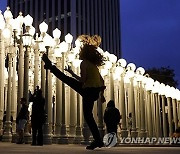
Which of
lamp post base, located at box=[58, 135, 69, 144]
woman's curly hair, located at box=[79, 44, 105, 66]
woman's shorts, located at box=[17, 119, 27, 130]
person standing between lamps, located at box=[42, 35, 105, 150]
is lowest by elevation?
lamp post base, located at box=[58, 135, 69, 144]

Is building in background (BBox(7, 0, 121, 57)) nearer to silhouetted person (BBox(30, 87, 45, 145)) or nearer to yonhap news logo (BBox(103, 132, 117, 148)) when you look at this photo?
yonhap news logo (BBox(103, 132, 117, 148))

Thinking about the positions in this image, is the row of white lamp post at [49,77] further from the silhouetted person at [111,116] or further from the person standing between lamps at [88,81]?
the person standing between lamps at [88,81]

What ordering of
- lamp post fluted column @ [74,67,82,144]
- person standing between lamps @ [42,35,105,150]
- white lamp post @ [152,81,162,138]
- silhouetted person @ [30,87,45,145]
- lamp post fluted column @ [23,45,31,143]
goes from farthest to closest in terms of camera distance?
1. white lamp post @ [152,81,162,138]
2. lamp post fluted column @ [74,67,82,144]
3. lamp post fluted column @ [23,45,31,143]
4. silhouetted person @ [30,87,45,145]
5. person standing between lamps @ [42,35,105,150]

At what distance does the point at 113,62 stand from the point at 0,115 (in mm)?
5515

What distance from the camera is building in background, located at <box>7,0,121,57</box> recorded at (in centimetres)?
8050

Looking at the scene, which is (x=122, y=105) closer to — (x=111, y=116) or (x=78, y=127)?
(x=78, y=127)

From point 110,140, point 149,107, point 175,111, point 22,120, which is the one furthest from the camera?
point 175,111

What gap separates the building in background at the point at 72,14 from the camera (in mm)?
80500

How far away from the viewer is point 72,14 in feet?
263

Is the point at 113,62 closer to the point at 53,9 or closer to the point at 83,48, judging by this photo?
the point at 83,48

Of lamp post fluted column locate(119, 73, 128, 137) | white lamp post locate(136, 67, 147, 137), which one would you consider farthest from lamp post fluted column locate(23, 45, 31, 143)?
white lamp post locate(136, 67, 147, 137)

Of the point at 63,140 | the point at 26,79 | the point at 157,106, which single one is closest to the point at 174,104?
the point at 157,106

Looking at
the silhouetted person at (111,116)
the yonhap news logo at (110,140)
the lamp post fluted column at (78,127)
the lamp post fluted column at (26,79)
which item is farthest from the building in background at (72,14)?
the yonhap news logo at (110,140)

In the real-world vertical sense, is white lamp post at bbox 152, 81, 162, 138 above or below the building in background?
below
